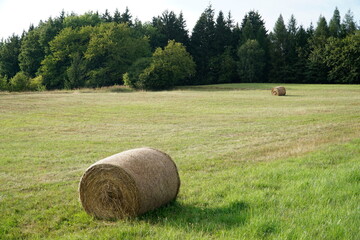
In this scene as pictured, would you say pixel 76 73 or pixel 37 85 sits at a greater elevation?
pixel 76 73

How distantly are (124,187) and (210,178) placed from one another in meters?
3.33

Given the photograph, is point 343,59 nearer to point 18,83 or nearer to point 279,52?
point 279,52

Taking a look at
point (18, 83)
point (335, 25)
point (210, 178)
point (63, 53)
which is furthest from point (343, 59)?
point (210, 178)

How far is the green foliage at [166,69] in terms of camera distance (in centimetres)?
6544

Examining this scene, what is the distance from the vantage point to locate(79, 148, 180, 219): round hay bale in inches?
264

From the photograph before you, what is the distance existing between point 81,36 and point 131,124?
62359 millimetres

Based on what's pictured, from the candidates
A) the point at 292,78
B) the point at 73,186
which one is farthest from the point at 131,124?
the point at 292,78

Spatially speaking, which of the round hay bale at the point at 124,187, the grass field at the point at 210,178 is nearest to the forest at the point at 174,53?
the grass field at the point at 210,178

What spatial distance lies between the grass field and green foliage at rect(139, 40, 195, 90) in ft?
142

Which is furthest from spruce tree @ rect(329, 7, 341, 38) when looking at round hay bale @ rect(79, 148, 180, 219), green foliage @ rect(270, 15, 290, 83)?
round hay bale @ rect(79, 148, 180, 219)

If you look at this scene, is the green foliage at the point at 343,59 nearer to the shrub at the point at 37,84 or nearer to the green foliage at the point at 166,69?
the green foliage at the point at 166,69

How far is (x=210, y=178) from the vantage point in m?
9.57

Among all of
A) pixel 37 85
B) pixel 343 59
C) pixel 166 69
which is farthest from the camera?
pixel 37 85

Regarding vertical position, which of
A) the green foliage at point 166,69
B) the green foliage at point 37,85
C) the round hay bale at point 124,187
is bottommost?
the round hay bale at point 124,187
